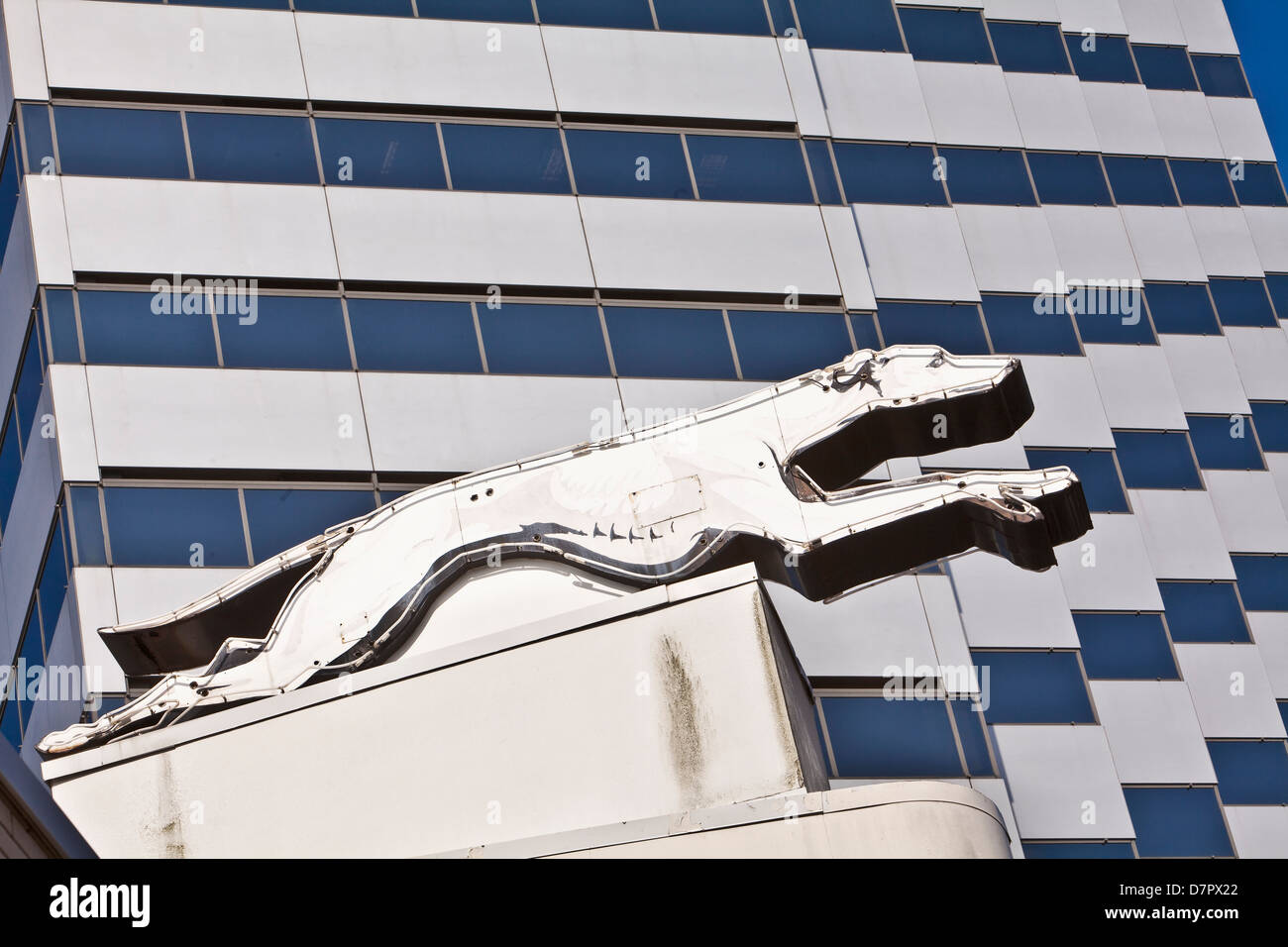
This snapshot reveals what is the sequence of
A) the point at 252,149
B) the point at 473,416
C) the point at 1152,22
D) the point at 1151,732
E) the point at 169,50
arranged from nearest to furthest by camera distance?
the point at 473,416, the point at 252,149, the point at 169,50, the point at 1151,732, the point at 1152,22

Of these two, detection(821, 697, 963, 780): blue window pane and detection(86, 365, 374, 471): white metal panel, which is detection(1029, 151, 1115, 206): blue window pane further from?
detection(86, 365, 374, 471): white metal panel

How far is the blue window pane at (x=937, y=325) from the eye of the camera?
30.0m

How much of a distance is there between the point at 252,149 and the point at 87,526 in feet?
22.5

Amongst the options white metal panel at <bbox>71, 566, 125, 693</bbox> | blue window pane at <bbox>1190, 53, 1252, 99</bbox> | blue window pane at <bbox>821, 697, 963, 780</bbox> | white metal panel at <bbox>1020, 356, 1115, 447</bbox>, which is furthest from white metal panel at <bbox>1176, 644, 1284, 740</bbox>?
white metal panel at <bbox>71, 566, 125, 693</bbox>

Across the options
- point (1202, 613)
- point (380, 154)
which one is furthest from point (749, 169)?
point (1202, 613)

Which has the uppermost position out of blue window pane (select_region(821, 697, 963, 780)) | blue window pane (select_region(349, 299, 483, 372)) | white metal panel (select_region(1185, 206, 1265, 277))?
white metal panel (select_region(1185, 206, 1265, 277))

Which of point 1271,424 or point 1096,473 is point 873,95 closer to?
point 1096,473

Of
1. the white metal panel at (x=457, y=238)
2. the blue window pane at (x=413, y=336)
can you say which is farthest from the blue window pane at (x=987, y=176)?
the blue window pane at (x=413, y=336)

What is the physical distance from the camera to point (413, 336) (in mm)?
25359

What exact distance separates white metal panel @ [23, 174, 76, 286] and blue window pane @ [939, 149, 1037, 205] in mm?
16712

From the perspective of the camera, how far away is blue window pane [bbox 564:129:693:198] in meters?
27.7

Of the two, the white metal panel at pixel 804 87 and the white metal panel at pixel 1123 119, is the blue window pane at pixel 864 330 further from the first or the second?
the white metal panel at pixel 1123 119

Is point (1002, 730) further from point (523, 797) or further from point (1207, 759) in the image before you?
point (523, 797)

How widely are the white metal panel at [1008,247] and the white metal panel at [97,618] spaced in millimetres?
18044
